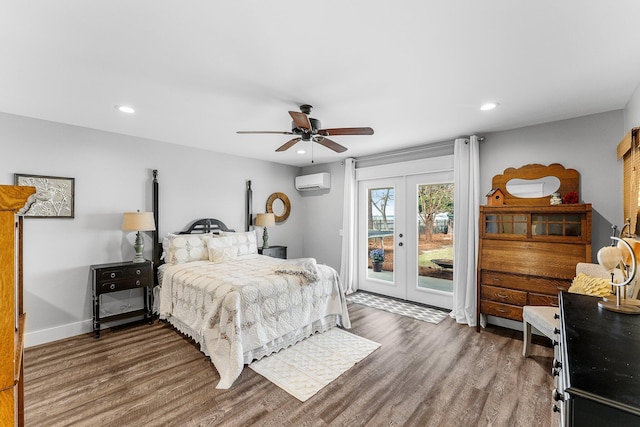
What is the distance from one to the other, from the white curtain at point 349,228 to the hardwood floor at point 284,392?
197cm

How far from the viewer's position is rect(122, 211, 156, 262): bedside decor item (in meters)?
3.57

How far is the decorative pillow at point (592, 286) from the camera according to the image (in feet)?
7.23

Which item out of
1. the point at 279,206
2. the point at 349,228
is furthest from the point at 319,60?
the point at 279,206

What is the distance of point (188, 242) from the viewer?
13.2 feet

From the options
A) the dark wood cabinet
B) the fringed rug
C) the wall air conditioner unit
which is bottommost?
the fringed rug

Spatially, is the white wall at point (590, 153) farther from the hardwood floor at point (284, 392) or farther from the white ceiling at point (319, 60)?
the hardwood floor at point (284, 392)

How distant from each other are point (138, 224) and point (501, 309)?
4549 millimetres

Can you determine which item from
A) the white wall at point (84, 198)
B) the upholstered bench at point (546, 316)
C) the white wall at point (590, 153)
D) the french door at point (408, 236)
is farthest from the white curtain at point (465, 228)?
the white wall at point (84, 198)

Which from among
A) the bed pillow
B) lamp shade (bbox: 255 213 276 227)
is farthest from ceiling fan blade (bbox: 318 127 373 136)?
lamp shade (bbox: 255 213 276 227)

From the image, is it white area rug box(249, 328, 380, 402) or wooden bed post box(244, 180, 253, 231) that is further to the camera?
wooden bed post box(244, 180, 253, 231)

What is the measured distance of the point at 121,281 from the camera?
3.49 meters

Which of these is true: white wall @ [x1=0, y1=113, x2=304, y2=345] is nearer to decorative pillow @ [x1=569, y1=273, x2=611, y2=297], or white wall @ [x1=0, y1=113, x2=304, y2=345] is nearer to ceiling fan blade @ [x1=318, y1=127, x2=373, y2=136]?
ceiling fan blade @ [x1=318, y1=127, x2=373, y2=136]

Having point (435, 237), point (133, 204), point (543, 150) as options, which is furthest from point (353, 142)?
point (133, 204)

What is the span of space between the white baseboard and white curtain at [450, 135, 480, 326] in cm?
476
